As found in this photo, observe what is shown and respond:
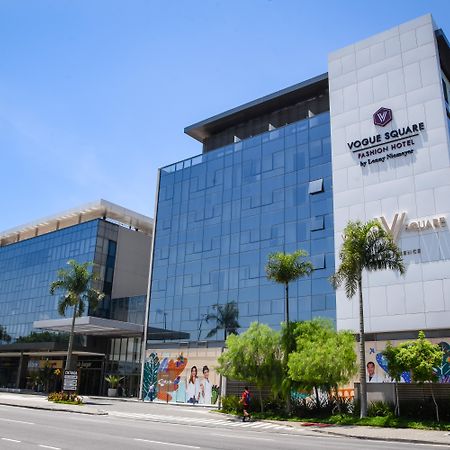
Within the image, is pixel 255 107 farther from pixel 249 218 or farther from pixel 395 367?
pixel 395 367

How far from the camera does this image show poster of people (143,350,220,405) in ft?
157

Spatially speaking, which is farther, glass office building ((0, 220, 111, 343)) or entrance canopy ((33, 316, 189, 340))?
glass office building ((0, 220, 111, 343))

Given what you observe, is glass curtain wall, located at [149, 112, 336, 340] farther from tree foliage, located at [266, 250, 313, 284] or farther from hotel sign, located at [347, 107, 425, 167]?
tree foliage, located at [266, 250, 313, 284]

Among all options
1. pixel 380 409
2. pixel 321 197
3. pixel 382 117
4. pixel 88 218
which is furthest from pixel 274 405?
pixel 88 218

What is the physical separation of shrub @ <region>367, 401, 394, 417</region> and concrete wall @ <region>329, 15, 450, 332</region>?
7903 millimetres

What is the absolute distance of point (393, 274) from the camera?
38.2 meters

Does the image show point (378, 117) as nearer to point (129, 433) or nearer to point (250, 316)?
point (250, 316)

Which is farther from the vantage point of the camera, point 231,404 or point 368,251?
point 231,404

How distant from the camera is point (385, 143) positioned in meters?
41.4

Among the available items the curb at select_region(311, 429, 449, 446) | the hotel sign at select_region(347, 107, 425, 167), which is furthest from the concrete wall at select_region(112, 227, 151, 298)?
the curb at select_region(311, 429, 449, 446)

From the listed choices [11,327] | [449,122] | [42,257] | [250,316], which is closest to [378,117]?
[449,122]

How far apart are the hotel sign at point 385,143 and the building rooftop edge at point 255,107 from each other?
355 inches

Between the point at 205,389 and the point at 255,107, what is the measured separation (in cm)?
2895

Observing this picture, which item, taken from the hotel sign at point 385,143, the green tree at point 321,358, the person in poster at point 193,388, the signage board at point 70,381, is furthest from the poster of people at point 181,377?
the hotel sign at point 385,143
